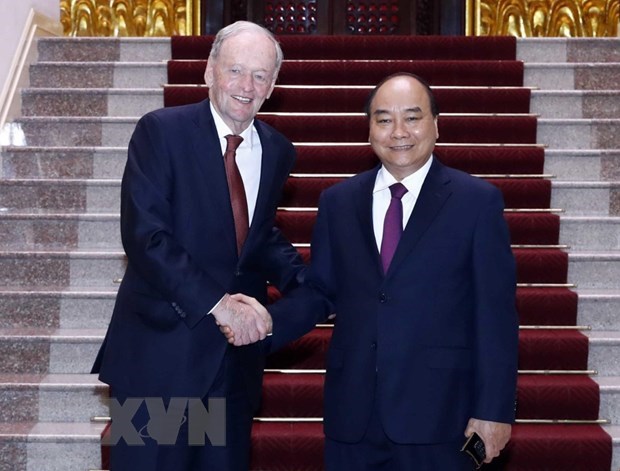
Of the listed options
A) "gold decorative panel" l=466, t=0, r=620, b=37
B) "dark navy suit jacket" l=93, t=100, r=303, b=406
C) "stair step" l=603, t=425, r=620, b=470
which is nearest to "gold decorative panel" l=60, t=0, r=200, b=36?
"gold decorative panel" l=466, t=0, r=620, b=37

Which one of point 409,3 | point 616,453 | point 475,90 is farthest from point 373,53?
point 616,453

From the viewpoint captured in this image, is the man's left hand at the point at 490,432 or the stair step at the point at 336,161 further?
the stair step at the point at 336,161

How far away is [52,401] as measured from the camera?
402 centimetres

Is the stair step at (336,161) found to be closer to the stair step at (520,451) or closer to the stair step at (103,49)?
the stair step at (103,49)

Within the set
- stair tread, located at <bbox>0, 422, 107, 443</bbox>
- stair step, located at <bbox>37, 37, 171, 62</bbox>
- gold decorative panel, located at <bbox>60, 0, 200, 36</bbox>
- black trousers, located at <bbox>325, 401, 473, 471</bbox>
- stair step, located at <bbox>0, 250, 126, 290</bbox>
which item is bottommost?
stair tread, located at <bbox>0, 422, 107, 443</bbox>

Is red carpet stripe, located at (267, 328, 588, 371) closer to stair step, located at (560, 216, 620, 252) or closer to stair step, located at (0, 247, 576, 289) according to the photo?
stair step, located at (0, 247, 576, 289)

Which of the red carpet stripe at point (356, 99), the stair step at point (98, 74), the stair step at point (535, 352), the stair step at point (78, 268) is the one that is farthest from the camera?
the stair step at point (98, 74)

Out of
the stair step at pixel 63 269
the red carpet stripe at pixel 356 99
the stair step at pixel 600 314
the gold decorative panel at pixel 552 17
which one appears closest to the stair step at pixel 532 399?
the stair step at pixel 600 314

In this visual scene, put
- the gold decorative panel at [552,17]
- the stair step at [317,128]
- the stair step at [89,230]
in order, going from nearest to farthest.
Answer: the stair step at [89,230], the stair step at [317,128], the gold decorative panel at [552,17]

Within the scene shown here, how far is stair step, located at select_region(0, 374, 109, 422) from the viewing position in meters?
3.99

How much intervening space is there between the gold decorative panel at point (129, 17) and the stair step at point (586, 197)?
332 cm

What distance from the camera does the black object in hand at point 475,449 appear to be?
235 cm

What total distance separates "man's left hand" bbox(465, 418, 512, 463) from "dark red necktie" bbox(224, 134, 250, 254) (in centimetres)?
73

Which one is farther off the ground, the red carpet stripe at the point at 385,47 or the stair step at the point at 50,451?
the red carpet stripe at the point at 385,47
